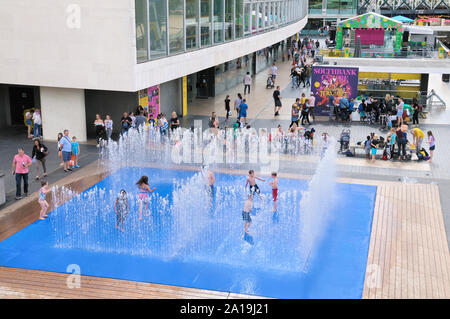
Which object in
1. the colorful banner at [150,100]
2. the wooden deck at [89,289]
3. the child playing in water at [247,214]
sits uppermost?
the colorful banner at [150,100]

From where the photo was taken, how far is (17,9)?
63.2 feet

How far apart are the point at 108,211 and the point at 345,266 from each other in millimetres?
5956

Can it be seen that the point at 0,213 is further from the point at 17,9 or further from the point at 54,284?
the point at 17,9

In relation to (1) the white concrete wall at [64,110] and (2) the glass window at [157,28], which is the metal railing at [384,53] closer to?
(2) the glass window at [157,28]

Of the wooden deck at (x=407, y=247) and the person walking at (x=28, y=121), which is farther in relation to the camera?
the person walking at (x=28, y=121)

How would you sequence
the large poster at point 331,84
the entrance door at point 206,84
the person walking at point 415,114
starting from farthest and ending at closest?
the entrance door at point 206,84, the large poster at point 331,84, the person walking at point 415,114

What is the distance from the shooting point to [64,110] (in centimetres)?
1998

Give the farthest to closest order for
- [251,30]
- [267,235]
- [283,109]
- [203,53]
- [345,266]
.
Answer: [251,30] → [283,109] → [203,53] → [267,235] → [345,266]

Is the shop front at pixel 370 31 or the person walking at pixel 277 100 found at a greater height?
the shop front at pixel 370 31

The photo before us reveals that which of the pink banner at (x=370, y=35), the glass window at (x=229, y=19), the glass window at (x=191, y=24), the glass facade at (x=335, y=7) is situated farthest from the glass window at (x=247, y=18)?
the glass facade at (x=335, y=7)

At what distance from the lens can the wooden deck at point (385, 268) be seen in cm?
976

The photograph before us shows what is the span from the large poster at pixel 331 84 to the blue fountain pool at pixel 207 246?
36.3 ft

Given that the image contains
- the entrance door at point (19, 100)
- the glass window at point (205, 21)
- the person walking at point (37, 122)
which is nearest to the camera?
the person walking at point (37, 122)
